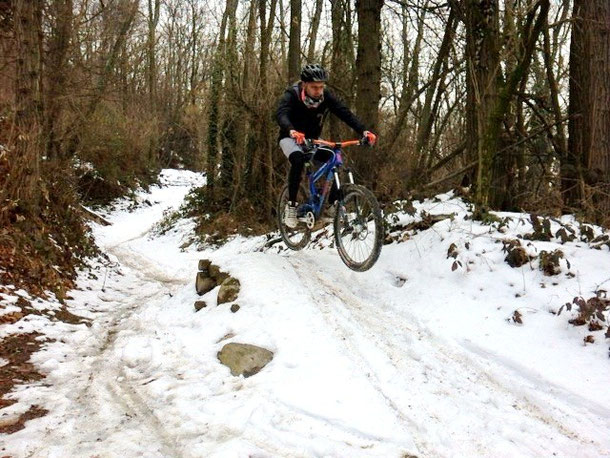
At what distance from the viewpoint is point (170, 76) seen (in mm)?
35906

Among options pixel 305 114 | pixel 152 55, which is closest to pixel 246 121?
pixel 305 114

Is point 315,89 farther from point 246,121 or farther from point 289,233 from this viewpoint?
point 246,121

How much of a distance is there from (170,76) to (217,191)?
81.9ft

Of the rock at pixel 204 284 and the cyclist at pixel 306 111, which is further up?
the cyclist at pixel 306 111

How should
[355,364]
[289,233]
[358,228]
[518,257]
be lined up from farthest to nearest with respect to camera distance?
[289,233] → [358,228] → [518,257] → [355,364]

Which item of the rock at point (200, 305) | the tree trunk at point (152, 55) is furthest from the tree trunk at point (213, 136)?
the tree trunk at point (152, 55)

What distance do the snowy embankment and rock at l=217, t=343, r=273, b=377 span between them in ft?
0.30

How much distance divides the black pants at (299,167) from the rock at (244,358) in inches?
91.3

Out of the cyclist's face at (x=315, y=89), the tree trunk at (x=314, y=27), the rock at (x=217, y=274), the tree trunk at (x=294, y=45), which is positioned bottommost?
the rock at (x=217, y=274)

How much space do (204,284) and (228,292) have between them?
2.63 feet

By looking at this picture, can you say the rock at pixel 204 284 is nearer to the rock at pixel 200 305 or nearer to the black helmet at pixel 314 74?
the rock at pixel 200 305

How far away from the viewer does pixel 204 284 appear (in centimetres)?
582

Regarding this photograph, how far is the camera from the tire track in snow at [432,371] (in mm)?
3207

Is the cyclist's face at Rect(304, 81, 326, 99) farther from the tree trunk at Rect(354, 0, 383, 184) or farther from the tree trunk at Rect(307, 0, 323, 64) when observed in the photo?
the tree trunk at Rect(307, 0, 323, 64)
